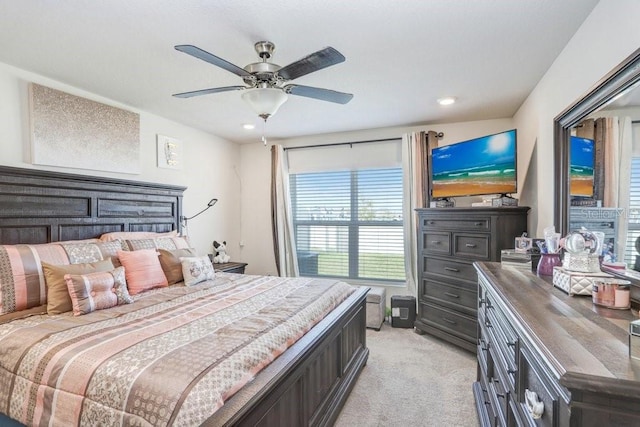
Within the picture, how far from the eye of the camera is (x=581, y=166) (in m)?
1.80

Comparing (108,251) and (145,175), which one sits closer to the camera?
(108,251)

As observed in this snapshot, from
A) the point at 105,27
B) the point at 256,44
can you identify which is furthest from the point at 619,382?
the point at 105,27

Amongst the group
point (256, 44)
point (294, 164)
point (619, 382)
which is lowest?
point (619, 382)

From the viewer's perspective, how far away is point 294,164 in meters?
4.73

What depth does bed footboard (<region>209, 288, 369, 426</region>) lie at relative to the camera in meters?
1.22

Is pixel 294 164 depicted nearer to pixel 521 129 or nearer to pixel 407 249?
pixel 407 249

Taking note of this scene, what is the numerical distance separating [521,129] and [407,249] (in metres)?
1.83

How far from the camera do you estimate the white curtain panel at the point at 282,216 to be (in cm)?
467

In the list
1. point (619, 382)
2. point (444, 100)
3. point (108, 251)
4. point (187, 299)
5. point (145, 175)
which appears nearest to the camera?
point (619, 382)

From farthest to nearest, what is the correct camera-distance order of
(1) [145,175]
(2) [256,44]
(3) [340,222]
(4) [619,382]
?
1. (3) [340,222]
2. (1) [145,175]
3. (2) [256,44]
4. (4) [619,382]

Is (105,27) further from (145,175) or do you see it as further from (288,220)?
(288,220)

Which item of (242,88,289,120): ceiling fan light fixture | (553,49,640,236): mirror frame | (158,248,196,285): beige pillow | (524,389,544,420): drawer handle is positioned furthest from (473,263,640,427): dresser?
(158,248,196,285): beige pillow

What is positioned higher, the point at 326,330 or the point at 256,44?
the point at 256,44

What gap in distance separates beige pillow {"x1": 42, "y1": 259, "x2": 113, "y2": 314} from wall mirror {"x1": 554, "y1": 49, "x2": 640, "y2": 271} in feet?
9.70
